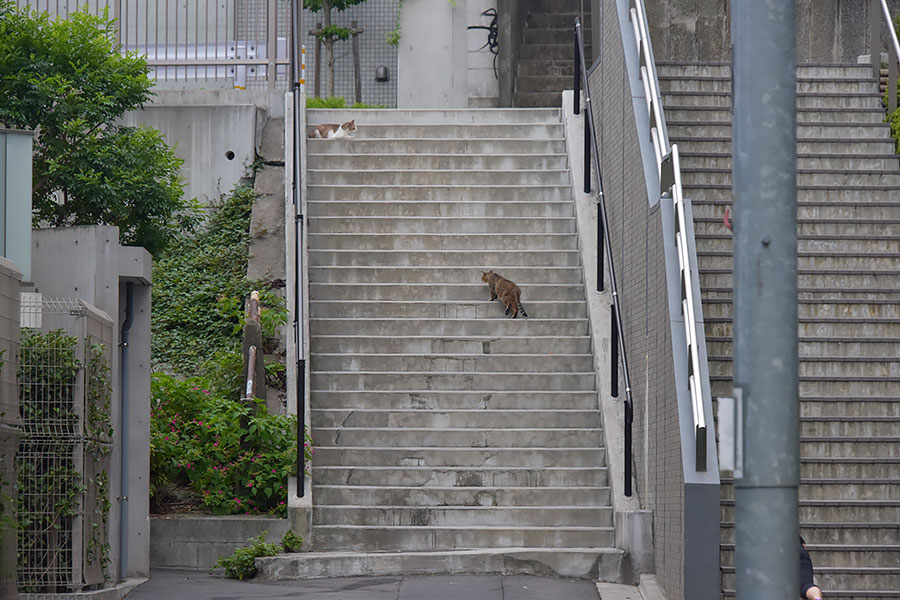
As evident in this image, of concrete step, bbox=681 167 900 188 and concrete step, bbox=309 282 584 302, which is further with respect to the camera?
concrete step, bbox=309 282 584 302

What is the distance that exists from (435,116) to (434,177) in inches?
61.1

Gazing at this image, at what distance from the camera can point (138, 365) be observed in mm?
9758

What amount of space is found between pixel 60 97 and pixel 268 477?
422cm

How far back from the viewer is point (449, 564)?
9.77 meters

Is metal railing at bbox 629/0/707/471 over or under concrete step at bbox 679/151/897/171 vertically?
under

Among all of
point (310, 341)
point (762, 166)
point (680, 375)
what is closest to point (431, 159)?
point (310, 341)

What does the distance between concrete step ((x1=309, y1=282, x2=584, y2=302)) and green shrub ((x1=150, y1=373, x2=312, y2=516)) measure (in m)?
1.96

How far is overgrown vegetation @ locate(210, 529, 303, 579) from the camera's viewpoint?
967 cm

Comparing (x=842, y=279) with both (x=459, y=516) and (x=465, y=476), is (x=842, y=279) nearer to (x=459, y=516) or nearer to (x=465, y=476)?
(x=465, y=476)

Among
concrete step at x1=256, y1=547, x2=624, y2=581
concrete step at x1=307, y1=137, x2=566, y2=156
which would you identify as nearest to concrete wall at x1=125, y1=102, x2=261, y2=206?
concrete step at x1=307, y1=137, x2=566, y2=156

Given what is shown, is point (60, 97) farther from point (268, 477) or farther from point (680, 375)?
point (680, 375)

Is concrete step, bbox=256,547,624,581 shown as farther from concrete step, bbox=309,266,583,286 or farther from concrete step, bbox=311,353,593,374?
concrete step, bbox=309,266,583,286

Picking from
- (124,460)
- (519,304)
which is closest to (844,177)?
(519,304)

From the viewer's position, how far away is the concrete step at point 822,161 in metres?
12.4
